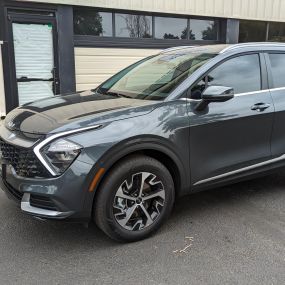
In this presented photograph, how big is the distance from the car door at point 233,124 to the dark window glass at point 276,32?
9062 mm

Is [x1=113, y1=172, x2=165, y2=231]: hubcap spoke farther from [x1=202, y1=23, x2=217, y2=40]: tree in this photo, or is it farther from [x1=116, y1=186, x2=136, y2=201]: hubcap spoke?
[x1=202, y1=23, x2=217, y2=40]: tree

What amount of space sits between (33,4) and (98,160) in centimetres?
620

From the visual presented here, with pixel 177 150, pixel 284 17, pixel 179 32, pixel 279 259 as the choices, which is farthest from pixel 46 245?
pixel 284 17

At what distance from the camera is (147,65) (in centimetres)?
464

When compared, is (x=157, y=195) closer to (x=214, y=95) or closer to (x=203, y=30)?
(x=214, y=95)

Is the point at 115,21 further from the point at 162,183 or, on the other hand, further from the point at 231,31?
the point at 162,183

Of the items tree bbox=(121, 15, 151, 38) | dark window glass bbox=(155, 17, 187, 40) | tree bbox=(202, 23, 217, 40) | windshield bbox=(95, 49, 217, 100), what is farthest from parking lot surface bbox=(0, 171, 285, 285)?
tree bbox=(202, 23, 217, 40)

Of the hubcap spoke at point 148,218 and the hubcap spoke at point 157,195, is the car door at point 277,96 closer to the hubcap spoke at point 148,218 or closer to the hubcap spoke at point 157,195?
the hubcap spoke at point 157,195

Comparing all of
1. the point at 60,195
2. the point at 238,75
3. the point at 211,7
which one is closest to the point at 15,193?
the point at 60,195

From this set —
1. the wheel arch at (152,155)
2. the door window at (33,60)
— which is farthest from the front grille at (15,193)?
the door window at (33,60)

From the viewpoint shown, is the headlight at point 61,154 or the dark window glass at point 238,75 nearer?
the headlight at point 61,154

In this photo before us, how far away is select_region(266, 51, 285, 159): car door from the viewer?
4.17 metres

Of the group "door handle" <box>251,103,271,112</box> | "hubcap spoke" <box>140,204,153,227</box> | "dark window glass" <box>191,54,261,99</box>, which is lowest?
"hubcap spoke" <box>140,204,153,227</box>

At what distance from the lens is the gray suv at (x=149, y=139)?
122 inches
